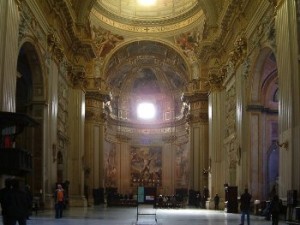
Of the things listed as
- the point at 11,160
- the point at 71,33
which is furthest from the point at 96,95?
the point at 11,160

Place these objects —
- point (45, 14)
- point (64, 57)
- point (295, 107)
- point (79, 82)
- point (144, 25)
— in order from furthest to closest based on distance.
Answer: point (144, 25), point (79, 82), point (64, 57), point (45, 14), point (295, 107)

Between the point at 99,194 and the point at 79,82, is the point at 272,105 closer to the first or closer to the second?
the point at 79,82

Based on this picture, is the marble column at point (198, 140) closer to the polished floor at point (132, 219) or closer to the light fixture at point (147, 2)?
the light fixture at point (147, 2)

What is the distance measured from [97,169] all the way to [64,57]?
14.8 metres

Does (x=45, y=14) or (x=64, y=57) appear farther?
(x=64, y=57)

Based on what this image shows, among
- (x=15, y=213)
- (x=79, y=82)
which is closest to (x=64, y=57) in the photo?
(x=79, y=82)

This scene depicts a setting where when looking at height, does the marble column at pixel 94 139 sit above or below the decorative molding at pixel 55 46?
below

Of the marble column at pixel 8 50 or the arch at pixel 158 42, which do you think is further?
the arch at pixel 158 42

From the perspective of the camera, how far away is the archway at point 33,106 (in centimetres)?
2494

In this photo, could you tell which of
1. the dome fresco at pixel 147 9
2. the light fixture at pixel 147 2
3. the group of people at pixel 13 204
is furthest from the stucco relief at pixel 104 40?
the group of people at pixel 13 204

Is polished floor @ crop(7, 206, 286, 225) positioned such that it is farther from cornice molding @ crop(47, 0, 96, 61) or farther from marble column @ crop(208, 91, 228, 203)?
cornice molding @ crop(47, 0, 96, 61)

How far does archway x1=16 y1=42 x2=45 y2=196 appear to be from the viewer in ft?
81.8

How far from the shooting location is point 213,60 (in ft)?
118

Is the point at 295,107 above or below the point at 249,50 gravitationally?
below
